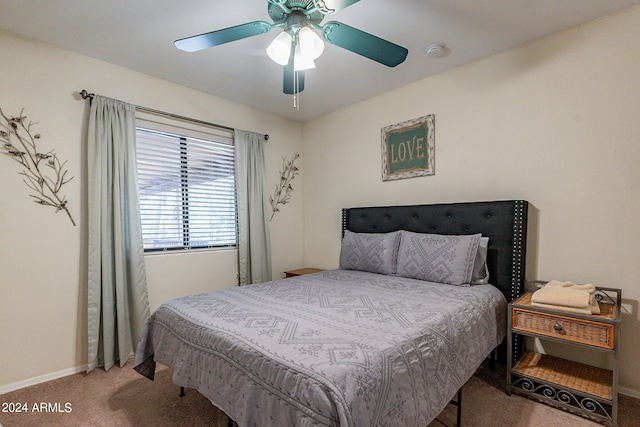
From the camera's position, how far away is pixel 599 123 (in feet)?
6.50

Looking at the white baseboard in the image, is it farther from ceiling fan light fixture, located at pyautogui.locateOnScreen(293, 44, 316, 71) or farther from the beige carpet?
ceiling fan light fixture, located at pyautogui.locateOnScreen(293, 44, 316, 71)

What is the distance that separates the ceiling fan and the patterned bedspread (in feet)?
4.61

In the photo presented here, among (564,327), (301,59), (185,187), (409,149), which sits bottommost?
(564,327)

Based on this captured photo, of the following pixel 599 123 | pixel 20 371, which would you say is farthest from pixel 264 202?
pixel 599 123

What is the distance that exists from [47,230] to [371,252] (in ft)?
8.47

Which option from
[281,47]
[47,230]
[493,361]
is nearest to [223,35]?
[281,47]

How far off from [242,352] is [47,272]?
78.4 inches

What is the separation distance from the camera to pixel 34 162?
2156 millimetres

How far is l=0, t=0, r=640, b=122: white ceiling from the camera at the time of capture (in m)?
1.83

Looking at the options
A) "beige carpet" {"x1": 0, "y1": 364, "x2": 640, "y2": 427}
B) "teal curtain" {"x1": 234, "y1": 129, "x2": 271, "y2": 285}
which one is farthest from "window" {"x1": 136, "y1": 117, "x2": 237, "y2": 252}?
"beige carpet" {"x1": 0, "y1": 364, "x2": 640, "y2": 427}

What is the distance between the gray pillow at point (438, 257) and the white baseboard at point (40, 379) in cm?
267

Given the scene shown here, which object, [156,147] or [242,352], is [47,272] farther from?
[242,352]

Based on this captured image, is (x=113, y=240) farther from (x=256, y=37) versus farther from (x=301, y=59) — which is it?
(x=301, y=59)

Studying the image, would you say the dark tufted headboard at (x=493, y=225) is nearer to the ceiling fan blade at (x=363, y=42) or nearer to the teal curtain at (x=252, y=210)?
the ceiling fan blade at (x=363, y=42)
